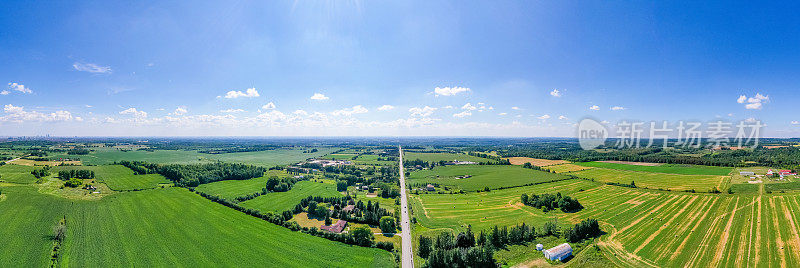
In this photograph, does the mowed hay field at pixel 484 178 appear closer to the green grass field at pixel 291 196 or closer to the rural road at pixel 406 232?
the rural road at pixel 406 232

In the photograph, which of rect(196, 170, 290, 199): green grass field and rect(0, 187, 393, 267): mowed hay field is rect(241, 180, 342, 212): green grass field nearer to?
rect(0, 187, 393, 267): mowed hay field

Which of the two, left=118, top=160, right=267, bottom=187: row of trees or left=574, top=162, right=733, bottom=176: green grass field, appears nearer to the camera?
left=118, top=160, right=267, bottom=187: row of trees

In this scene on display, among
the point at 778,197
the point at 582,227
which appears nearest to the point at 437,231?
the point at 582,227

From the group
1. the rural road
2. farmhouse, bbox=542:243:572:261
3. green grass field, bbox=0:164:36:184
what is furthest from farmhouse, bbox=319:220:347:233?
green grass field, bbox=0:164:36:184

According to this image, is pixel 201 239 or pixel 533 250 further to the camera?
pixel 201 239

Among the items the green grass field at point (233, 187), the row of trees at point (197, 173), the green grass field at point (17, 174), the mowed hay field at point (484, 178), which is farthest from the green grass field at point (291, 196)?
the green grass field at point (17, 174)

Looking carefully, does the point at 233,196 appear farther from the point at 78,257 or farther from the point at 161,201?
the point at 78,257
